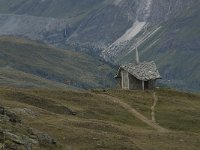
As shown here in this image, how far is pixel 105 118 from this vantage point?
91.4 meters

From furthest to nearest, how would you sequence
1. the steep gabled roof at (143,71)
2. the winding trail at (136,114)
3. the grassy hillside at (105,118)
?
the steep gabled roof at (143,71), the winding trail at (136,114), the grassy hillside at (105,118)

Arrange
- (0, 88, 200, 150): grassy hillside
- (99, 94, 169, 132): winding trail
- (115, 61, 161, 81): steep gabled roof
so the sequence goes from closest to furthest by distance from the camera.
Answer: (0, 88, 200, 150): grassy hillside
(99, 94, 169, 132): winding trail
(115, 61, 161, 81): steep gabled roof

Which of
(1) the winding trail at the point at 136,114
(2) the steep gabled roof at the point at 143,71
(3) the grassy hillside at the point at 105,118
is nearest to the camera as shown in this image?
(3) the grassy hillside at the point at 105,118

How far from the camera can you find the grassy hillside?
67.7 meters

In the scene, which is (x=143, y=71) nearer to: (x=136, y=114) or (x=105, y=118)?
(x=136, y=114)

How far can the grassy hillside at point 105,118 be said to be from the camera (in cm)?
6769

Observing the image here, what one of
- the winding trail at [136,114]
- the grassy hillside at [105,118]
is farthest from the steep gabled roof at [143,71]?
the winding trail at [136,114]

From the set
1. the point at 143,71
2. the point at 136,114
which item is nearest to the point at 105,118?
the point at 136,114

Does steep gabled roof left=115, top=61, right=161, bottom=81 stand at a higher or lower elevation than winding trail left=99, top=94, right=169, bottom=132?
higher

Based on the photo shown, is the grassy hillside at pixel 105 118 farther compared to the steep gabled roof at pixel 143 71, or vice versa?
the steep gabled roof at pixel 143 71

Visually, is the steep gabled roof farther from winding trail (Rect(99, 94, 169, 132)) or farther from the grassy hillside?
winding trail (Rect(99, 94, 169, 132))

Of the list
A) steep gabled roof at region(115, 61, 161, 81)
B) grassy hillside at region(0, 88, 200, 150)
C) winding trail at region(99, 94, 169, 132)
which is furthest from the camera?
steep gabled roof at region(115, 61, 161, 81)

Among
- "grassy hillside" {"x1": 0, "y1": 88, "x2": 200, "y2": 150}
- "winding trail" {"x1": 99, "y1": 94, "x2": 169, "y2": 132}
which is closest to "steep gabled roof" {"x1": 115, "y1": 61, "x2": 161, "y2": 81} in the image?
"grassy hillside" {"x1": 0, "y1": 88, "x2": 200, "y2": 150}

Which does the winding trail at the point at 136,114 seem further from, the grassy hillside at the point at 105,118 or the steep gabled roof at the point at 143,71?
the steep gabled roof at the point at 143,71
